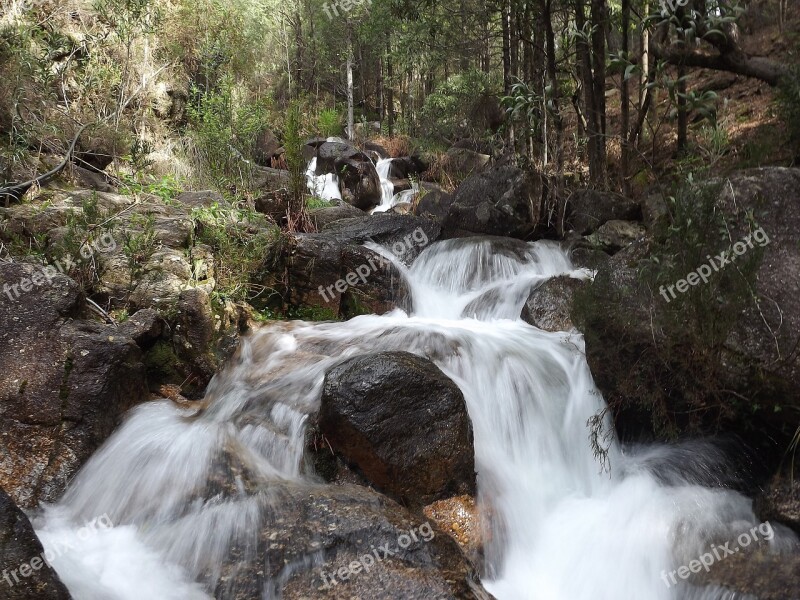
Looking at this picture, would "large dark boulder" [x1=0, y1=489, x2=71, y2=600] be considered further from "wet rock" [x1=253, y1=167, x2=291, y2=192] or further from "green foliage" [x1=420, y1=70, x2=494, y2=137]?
"green foliage" [x1=420, y1=70, x2=494, y2=137]

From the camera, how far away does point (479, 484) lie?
4312mm

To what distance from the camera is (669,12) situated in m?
5.53

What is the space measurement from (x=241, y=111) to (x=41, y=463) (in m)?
8.47

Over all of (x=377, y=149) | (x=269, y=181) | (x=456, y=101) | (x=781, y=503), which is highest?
(x=456, y=101)

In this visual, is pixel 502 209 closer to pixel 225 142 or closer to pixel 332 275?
pixel 332 275

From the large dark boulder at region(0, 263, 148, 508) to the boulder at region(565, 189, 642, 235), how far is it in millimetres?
6934

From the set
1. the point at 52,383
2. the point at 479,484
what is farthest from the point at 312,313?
the point at 479,484

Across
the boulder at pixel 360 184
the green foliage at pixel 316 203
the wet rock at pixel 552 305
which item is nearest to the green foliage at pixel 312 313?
the wet rock at pixel 552 305

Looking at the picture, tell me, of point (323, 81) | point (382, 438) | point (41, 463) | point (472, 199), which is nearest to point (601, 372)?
point (382, 438)

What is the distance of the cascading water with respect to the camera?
3373 millimetres

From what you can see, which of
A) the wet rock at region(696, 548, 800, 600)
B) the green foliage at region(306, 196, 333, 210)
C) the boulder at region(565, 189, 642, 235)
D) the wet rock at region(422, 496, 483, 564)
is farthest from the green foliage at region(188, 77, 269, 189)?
the wet rock at region(696, 548, 800, 600)

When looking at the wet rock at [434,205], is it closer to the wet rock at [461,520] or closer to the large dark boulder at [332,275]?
the large dark boulder at [332,275]

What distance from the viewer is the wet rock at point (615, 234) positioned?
311 inches

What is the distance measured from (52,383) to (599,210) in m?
7.71
